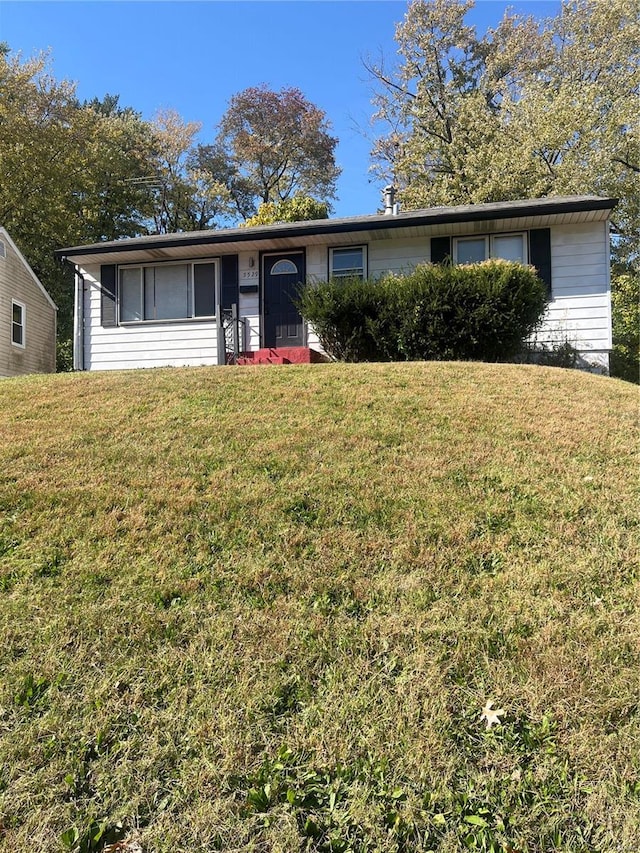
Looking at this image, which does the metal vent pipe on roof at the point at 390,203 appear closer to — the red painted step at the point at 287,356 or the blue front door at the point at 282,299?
the blue front door at the point at 282,299

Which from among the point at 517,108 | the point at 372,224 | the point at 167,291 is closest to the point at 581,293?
the point at 372,224

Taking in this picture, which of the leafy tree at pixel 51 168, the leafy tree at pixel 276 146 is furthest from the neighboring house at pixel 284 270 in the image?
the leafy tree at pixel 276 146

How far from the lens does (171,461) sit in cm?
427

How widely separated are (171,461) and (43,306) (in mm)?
17411

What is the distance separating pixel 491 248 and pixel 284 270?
4192 mm

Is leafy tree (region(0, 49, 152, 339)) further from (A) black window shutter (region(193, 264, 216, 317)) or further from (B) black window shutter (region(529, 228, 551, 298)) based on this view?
(B) black window shutter (region(529, 228, 551, 298))

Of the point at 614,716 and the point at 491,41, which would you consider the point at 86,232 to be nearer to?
the point at 491,41

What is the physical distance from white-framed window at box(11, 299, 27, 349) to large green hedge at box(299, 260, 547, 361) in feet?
39.4

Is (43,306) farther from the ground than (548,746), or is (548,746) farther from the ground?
(43,306)

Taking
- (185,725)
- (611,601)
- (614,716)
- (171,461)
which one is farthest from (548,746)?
(171,461)

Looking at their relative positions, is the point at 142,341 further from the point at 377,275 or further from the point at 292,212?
the point at 292,212

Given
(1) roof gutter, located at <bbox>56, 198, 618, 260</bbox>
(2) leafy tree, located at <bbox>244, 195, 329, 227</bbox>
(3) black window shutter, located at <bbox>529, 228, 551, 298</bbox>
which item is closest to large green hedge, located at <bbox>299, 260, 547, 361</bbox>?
(3) black window shutter, located at <bbox>529, 228, 551, 298</bbox>

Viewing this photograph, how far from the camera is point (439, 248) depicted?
1058 cm

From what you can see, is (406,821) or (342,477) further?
(342,477)
